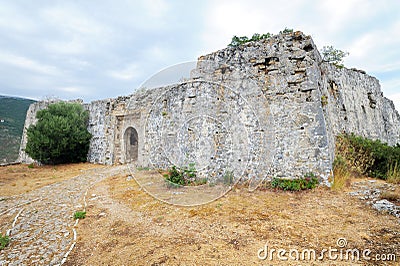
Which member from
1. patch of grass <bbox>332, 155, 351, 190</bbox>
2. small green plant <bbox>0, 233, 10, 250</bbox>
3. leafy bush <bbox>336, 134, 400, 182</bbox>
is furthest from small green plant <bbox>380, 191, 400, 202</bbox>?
small green plant <bbox>0, 233, 10, 250</bbox>

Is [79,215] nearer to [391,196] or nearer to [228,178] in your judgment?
[228,178]

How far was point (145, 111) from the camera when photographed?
9453 mm

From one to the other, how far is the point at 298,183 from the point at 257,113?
2050 mm

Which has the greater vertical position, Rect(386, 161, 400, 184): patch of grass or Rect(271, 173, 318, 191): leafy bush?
Rect(386, 161, 400, 184): patch of grass

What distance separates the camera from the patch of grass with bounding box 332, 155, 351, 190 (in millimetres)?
4773

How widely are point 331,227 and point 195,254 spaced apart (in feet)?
6.83

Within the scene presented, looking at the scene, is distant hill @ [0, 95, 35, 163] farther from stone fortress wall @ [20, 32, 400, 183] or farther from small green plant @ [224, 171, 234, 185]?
small green plant @ [224, 171, 234, 185]

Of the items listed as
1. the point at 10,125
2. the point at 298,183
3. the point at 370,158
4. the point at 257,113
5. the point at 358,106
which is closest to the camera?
the point at 298,183

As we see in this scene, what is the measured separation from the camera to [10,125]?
19453 mm

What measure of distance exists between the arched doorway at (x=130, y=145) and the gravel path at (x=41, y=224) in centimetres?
449

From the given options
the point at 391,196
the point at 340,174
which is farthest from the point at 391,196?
the point at 340,174

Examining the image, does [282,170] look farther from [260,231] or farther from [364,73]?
[364,73]

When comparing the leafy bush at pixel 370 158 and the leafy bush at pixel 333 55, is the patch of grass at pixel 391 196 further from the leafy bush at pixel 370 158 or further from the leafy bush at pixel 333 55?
the leafy bush at pixel 333 55

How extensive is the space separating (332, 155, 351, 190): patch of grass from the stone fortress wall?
10.9 inches
